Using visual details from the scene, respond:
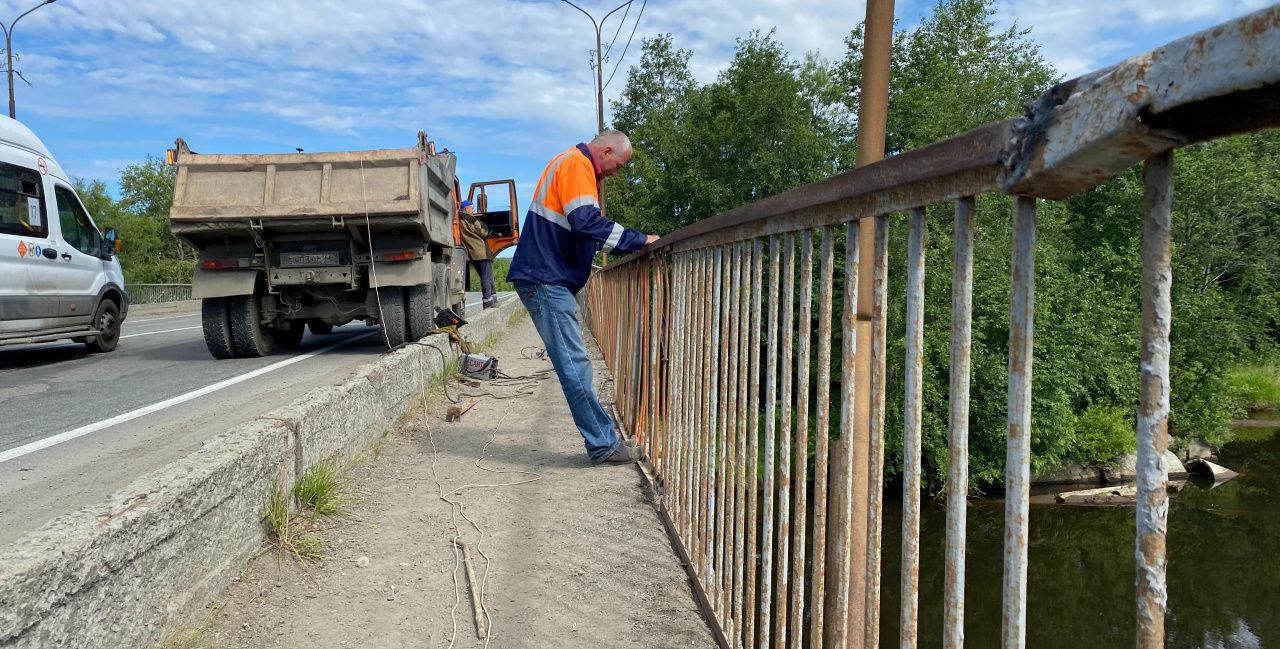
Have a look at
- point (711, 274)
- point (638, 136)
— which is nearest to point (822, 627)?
point (711, 274)

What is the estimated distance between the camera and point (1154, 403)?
804 millimetres

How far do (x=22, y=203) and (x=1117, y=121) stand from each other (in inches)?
398

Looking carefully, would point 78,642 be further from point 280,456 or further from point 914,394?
point 914,394

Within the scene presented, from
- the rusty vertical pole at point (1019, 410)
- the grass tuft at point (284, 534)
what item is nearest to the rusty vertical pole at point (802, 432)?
the rusty vertical pole at point (1019, 410)

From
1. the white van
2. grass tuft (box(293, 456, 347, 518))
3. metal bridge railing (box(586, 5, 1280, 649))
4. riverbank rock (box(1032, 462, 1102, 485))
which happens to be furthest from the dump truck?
riverbank rock (box(1032, 462, 1102, 485))

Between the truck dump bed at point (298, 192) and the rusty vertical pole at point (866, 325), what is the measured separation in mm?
4984

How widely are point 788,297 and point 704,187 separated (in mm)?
33190

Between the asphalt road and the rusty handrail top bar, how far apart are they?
11.0ft

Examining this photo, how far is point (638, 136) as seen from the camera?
143 feet

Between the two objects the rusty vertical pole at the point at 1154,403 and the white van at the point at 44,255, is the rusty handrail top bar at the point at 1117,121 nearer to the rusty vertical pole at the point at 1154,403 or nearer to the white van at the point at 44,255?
the rusty vertical pole at the point at 1154,403

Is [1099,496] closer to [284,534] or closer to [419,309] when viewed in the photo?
[419,309]

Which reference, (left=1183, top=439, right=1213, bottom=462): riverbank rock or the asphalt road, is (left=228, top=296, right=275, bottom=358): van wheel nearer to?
the asphalt road

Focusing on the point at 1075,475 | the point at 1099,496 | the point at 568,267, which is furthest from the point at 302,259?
the point at 1075,475

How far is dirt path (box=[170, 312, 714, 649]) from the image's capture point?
96.7 inches
